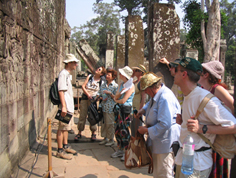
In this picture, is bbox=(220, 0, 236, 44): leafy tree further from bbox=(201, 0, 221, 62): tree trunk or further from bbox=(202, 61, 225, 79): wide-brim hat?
bbox=(202, 61, 225, 79): wide-brim hat

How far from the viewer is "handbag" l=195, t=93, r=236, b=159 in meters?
1.67

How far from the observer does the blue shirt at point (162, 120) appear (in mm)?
2326

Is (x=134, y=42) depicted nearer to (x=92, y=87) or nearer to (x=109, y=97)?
(x=92, y=87)

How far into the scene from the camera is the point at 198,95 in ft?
5.89

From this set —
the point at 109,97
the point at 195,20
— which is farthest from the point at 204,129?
the point at 195,20

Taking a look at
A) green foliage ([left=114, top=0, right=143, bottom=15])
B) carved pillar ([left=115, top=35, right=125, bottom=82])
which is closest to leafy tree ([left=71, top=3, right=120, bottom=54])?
green foliage ([left=114, top=0, right=143, bottom=15])

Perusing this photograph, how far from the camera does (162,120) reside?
91.1 inches

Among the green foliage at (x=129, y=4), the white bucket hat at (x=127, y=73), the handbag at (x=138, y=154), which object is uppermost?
the green foliage at (x=129, y=4)

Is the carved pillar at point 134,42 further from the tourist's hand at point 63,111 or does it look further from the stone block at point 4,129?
the stone block at point 4,129

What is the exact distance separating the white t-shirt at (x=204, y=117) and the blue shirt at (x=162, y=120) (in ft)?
1.34

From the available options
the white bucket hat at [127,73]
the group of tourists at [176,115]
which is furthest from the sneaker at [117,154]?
the white bucket hat at [127,73]

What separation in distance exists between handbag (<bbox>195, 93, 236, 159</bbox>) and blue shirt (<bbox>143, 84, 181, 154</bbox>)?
0.58 m

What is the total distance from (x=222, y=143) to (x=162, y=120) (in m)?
0.70

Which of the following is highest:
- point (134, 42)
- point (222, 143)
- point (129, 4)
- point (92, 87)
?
point (129, 4)
